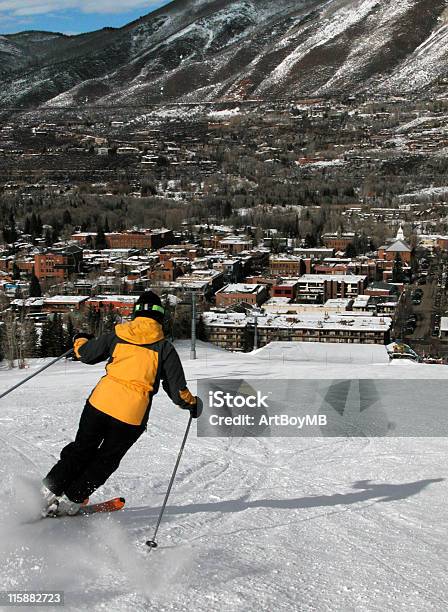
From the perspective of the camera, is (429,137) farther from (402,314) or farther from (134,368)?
(134,368)

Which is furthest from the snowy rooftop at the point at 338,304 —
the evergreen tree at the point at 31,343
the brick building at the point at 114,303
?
the evergreen tree at the point at 31,343

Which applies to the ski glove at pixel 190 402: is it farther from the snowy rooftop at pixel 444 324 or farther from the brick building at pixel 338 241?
the brick building at pixel 338 241

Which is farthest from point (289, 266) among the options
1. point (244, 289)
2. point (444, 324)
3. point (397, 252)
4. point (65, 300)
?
point (65, 300)

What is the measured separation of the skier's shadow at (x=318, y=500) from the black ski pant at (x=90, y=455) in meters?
0.25

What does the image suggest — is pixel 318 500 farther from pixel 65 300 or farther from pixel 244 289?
pixel 244 289

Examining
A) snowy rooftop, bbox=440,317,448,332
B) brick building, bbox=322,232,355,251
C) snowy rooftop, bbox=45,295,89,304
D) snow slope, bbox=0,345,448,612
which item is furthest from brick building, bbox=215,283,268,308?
snow slope, bbox=0,345,448,612

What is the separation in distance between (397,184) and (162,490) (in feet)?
229

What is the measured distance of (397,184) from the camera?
70438mm

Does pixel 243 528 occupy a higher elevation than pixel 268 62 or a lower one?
lower

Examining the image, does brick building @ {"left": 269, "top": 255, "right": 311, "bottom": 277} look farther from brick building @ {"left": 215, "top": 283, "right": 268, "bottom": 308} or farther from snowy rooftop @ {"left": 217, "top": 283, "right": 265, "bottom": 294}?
brick building @ {"left": 215, "top": 283, "right": 268, "bottom": 308}

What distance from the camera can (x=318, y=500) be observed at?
10.3 feet

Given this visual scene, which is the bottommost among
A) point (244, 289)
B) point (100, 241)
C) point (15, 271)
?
point (100, 241)

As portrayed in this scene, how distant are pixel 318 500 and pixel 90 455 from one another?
1036 mm

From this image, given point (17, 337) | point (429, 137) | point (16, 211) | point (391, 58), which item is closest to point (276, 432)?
point (17, 337)
